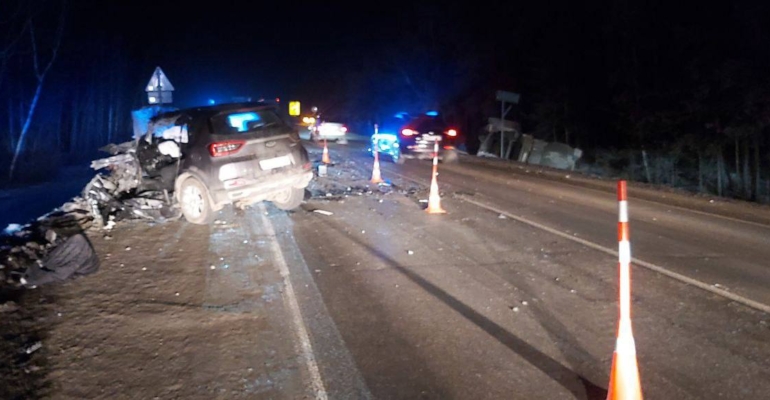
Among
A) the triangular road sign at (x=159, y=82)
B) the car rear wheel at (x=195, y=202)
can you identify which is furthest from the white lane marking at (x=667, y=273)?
the triangular road sign at (x=159, y=82)

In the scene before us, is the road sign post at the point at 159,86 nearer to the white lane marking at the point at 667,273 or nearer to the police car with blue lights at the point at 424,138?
the police car with blue lights at the point at 424,138

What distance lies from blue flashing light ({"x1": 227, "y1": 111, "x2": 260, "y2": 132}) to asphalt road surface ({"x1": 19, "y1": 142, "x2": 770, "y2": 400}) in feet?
5.33

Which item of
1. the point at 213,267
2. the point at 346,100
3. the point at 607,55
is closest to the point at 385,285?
the point at 213,267

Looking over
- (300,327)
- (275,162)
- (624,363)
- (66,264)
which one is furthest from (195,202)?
(624,363)

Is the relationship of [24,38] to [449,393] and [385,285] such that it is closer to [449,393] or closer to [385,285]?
[385,285]

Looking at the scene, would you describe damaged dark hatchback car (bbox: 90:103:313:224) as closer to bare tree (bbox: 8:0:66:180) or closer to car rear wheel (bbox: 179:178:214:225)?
car rear wheel (bbox: 179:178:214:225)

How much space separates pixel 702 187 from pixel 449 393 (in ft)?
78.6

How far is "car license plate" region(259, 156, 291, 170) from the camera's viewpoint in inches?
438

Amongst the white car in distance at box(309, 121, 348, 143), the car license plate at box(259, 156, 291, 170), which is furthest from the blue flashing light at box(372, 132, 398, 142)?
the car license plate at box(259, 156, 291, 170)

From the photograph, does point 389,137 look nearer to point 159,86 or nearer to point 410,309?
point 159,86

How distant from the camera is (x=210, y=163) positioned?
35.2 ft

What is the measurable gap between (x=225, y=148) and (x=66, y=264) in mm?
3205

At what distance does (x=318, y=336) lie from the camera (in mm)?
6125

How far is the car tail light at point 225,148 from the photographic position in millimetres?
10719
